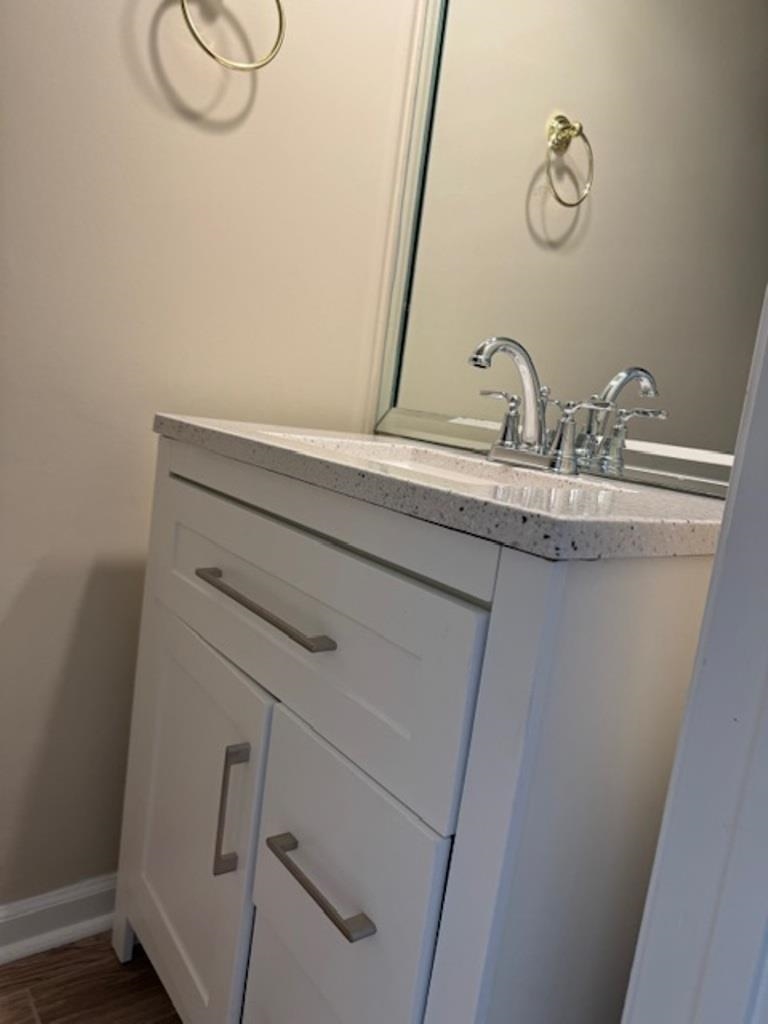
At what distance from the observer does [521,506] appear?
22.1 inches

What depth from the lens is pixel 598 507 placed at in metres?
0.63

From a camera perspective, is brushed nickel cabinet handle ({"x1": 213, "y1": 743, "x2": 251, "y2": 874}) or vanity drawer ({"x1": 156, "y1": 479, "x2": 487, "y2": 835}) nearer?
vanity drawer ({"x1": 156, "y1": 479, "x2": 487, "y2": 835})

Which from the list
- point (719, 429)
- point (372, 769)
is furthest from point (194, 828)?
point (719, 429)

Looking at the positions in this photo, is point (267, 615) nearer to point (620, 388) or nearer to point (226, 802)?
point (226, 802)

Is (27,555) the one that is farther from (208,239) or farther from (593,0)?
(593,0)

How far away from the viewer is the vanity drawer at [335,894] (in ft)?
2.06

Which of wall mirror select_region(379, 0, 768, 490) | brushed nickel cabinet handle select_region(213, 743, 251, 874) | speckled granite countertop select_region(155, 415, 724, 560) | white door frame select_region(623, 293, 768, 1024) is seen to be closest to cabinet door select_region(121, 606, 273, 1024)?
brushed nickel cabinet handle select_region(213, 743, 251, 874)

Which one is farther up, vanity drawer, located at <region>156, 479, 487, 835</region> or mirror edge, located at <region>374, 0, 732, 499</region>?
mirror edge, located at <region>374, 0, 732, 499</region>

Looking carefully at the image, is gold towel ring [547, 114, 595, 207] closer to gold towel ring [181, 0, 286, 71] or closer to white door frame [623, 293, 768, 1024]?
gold towel ring [181, 0, 286, 71]

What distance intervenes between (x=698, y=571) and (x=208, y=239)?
2.95ft

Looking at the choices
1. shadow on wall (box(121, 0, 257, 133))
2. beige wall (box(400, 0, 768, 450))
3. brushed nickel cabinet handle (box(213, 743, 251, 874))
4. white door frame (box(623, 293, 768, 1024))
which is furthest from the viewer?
shadow on wall (box(121, 0, 257, 133))

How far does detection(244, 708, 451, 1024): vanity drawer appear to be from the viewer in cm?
63

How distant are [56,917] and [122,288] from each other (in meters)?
0.99

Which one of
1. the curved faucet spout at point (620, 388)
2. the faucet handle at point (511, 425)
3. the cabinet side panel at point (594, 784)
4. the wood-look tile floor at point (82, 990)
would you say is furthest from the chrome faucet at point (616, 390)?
the wood-look tile floor at point (82, 990)
